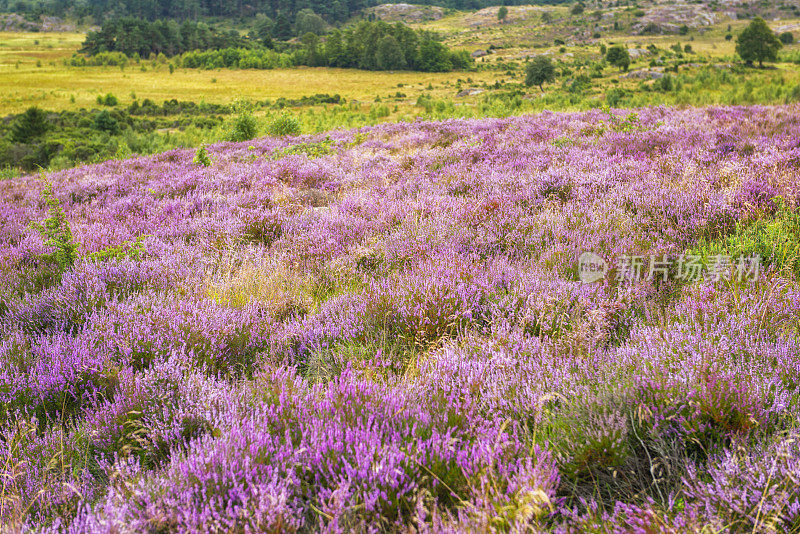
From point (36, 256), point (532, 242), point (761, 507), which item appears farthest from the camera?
point (36, 256)

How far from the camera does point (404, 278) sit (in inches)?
126

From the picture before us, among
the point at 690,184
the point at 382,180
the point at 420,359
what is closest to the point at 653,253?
the point at 690,184

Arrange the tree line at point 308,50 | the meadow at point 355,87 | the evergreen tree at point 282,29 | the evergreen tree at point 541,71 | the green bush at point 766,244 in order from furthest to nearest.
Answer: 1. the evergreen tree at point 282,29
2. the tree line at point 308,50
3. the evergreen tree at point 541,71
4. the meadow at point 355,87
5. the green bush at point 766,244

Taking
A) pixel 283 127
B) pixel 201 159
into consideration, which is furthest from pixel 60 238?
pixel 283 127

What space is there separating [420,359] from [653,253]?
7.07 ft

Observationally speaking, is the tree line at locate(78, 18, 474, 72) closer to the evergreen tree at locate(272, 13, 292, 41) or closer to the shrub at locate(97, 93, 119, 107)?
the evergreen tree at locate(272, 13, 292, 41)

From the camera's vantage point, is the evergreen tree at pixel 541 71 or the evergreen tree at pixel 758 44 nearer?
the evergreen tree at pixel 758 44

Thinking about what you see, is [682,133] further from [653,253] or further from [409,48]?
[409,48]

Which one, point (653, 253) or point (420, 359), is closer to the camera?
point (420, 359)

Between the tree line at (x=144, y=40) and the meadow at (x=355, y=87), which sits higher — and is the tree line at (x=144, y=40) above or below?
above

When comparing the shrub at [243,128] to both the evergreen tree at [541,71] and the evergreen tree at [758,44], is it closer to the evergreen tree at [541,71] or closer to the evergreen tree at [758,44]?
the evergreen tree at [541,71]

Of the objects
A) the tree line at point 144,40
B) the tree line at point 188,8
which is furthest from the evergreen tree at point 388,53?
the tree line at point 188,8

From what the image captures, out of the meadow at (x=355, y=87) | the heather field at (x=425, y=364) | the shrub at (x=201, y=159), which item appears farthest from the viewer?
the meadow at (x=355, y=87)

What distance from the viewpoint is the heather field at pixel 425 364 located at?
1.45 meters
